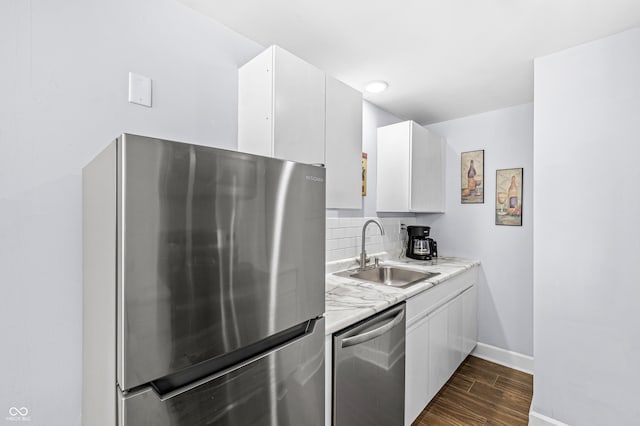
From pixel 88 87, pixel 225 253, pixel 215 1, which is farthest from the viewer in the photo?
pixel 215 1

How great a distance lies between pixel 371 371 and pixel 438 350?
36.6 inches

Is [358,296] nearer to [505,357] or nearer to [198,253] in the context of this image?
[198,253]

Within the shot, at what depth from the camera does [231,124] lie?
159 centimetres

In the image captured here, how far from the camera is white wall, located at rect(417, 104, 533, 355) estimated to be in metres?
2.55

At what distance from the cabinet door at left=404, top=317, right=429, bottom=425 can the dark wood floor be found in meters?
0.22

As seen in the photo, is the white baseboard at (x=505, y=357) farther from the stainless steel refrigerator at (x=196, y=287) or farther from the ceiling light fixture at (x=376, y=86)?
the ceiling light fixture at (x=376, y=86)

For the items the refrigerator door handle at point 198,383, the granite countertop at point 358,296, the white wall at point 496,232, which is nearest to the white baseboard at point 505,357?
the white wall at point 496,232

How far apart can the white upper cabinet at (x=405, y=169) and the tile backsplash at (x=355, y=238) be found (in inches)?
10.5

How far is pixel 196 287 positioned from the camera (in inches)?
27.6

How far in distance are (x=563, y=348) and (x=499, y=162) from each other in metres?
1.63

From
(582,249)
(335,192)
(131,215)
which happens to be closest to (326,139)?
(335,192)

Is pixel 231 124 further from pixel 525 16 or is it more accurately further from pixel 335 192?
pixel 525 16

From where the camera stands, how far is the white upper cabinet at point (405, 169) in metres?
2.53

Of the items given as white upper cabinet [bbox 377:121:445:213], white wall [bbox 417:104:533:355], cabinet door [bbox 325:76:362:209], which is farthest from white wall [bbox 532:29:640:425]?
cabinet door [bbox 325:76:362:209]
